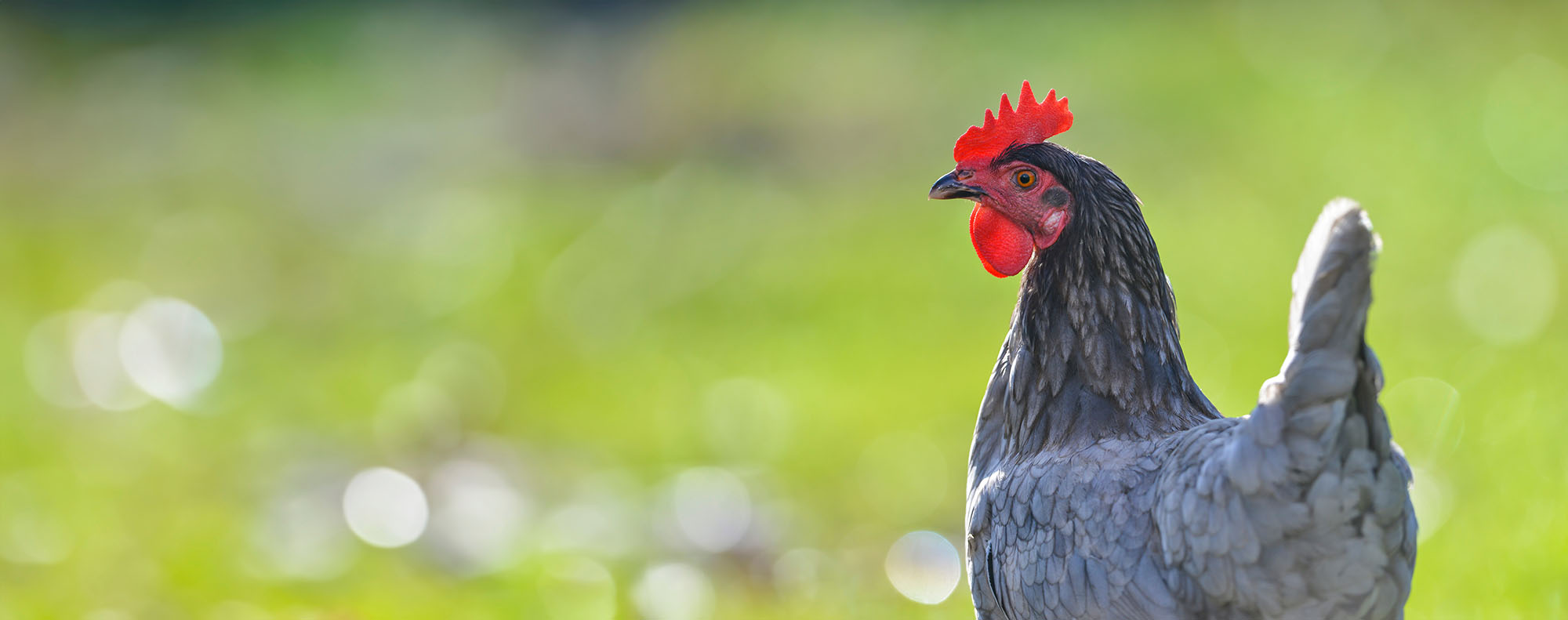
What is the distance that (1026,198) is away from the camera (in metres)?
2.80

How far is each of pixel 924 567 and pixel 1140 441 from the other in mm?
2158

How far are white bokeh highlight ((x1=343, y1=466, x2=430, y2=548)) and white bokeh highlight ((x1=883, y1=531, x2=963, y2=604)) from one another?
2.01 metres

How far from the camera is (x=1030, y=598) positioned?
2.51m

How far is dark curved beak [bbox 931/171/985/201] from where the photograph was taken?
112 inches

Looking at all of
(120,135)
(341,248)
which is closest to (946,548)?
(341,248)

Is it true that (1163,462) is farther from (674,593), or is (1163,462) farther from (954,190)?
(674,593)

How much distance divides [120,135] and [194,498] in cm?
916

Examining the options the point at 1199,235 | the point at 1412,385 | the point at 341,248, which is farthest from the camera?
the point at 341,248

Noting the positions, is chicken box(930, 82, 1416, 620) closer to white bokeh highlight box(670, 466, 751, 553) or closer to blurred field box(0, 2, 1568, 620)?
blurred field box(0, 2, 1568, 620)

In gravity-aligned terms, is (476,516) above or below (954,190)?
above

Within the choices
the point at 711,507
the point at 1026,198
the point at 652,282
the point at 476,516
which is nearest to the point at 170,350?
the point at 652,282

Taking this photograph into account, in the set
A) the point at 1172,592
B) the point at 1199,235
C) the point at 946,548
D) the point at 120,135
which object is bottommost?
the point at 1172,592

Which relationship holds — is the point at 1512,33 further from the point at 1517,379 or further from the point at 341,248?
the point at 341,248

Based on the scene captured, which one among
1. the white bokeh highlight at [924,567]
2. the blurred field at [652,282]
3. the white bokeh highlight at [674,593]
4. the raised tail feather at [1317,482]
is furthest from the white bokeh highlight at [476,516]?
the raised tail feather at [1317,482]
